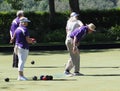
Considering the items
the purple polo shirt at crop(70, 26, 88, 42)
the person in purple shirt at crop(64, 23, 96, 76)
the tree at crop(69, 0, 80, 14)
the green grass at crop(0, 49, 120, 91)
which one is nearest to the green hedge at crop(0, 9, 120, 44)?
the tree at crop(69, 0, 80, 14)

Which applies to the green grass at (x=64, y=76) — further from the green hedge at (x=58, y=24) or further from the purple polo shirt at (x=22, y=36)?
the green hedge at (x=58, y=24)

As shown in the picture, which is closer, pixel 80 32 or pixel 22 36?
pixel 22 36

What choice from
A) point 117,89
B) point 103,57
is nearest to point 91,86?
point 117,89

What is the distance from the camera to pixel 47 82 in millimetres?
12578

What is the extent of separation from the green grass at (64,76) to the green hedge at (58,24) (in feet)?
36.3

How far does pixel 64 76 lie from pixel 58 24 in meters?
21.0

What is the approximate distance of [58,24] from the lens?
34.7 metres

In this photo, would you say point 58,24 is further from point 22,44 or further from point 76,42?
point 22,44

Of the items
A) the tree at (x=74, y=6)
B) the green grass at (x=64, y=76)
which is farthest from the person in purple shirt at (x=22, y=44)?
the tree at (x=74, y=6)

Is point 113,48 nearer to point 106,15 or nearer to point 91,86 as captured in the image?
point 106,15

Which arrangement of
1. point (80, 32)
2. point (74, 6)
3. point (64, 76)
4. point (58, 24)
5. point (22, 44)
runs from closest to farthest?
point (22, 44) < point (80, 32) < point (64, 76) < point (74, 6) < point (58, 24)

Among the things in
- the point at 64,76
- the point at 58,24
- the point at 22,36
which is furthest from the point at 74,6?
the point at 22,36

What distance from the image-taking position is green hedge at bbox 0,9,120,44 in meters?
31.8

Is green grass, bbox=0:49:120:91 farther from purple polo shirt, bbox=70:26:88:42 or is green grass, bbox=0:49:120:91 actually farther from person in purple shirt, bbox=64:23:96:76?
purple polo shirt, bbox=70:26:88:42
